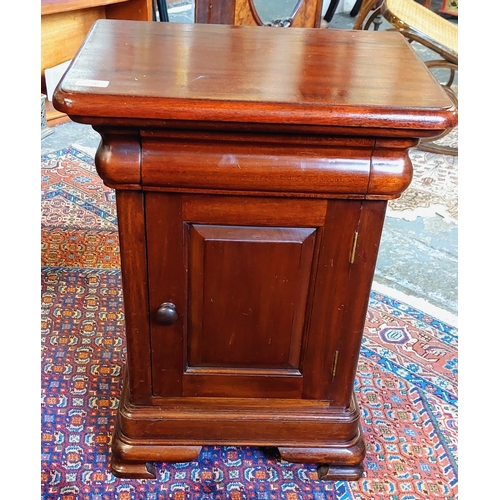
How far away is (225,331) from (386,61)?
0.54m

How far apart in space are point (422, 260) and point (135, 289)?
1.12 metres

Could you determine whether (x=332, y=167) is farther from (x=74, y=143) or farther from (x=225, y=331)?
(x=74, y=143)

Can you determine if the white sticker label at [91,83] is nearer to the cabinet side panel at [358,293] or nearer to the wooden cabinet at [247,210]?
the wooden cabinet at [247,210]

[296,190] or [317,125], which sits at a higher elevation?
[317,125]

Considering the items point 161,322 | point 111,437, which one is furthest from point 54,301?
point 161,322

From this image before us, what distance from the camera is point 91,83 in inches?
30.7

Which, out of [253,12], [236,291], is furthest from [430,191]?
[236,291]

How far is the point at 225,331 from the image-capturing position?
3.22ft

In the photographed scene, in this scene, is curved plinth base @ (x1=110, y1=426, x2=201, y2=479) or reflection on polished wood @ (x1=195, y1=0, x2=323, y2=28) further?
reflection on polished wood @ (x1=195, y1=0, x2=323, y2=28)

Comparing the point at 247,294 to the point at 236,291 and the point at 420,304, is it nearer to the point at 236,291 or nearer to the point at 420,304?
the point at 236,291

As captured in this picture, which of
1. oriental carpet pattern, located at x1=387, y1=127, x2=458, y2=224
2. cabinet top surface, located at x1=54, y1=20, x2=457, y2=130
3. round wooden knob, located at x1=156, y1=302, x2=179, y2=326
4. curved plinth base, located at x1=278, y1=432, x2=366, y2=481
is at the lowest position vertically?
oriental carpet pattern, located at x1=387, y1=127, x2=458, y2=224

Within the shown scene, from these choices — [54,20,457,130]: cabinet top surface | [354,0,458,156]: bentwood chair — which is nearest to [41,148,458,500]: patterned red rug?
[54,20,457,130]: cabinet top surface

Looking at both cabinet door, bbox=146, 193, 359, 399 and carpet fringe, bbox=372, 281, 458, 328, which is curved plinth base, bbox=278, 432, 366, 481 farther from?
carpet fringe, bbox=372, 281, 458, 328

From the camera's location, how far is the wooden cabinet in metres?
0.77
